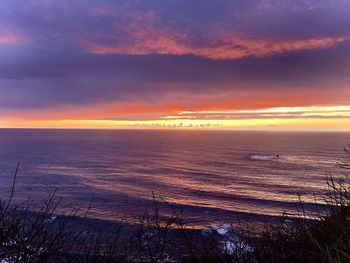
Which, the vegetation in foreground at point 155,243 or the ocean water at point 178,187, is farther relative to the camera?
the ocean water at point 178,187

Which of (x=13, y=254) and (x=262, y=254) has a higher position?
(x=13, y=254)

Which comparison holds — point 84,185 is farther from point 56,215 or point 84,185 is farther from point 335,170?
point 335,170

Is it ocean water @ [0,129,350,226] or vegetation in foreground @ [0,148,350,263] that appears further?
ocean water @ [0,129,350,226]

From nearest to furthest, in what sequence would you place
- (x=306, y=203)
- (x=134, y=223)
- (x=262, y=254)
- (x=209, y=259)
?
1. (x=262, y=254)
2. (x=209, y=259)
3. (x=134, y=223)
4. (x=306, y=203)

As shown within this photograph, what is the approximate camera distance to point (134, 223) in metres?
42.1

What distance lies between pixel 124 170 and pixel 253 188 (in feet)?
125

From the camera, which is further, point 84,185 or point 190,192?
point 84,185

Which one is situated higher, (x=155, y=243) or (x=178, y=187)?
(x=155, y=243)

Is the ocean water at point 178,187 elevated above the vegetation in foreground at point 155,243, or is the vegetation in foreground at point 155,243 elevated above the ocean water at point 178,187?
Result: the vegetation in foreground at point 155,243

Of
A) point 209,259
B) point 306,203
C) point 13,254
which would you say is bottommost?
point 306,203

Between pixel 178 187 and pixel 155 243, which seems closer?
pixel 155 243

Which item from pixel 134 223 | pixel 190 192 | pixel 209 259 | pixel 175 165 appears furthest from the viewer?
pixel 175 165

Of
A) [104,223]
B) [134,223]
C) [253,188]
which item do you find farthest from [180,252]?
[253,188]

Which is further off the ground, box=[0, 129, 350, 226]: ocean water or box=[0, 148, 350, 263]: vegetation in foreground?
box=[0, 148, 350, 263]: vegetation in foreground
